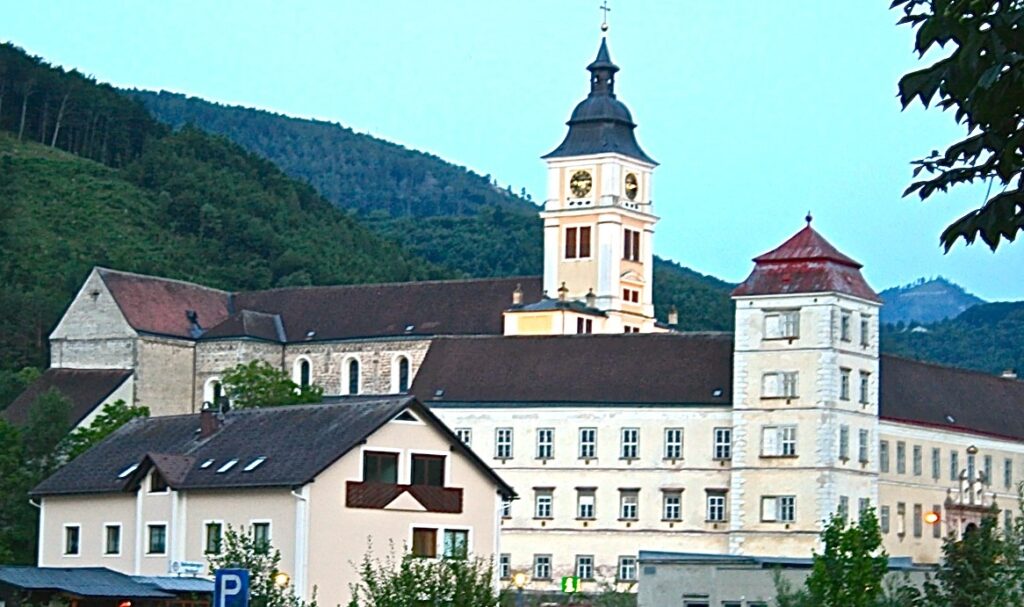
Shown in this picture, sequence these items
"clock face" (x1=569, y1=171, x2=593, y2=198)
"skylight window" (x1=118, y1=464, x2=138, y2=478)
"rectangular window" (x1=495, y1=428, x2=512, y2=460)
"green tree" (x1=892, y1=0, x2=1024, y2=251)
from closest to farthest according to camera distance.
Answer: "green tree" (x1=892, y1=0, x2=1024, y2=251)
"skylight window" (x1=118, y1=464, x2=138, y2=478)
"rectangular window" (x1=495, y1=428, x2=512, y2=460)
"clock face" (x1=569, y1=171, x2=593, y2=198)

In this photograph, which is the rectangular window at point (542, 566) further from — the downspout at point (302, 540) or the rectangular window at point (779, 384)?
the downspout at point (302, 540)

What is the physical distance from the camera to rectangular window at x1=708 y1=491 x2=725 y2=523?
317 feet

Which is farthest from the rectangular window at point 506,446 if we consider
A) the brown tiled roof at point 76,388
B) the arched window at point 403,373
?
the brown tiled roof at point 76,388

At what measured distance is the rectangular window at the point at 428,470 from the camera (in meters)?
60.8

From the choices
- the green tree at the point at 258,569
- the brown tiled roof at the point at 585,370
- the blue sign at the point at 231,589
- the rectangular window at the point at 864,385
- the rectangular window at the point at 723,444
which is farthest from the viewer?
the brown tiled roof at the point at 585,370

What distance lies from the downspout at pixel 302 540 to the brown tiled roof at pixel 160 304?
6915 centimetres

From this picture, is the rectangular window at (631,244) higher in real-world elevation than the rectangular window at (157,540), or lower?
higher

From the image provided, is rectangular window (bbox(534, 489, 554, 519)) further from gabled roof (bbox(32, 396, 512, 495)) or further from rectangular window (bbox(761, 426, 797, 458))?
gabled roof (bbox(32, 396, 512, 495))

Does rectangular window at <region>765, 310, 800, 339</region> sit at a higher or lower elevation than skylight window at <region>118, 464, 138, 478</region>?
higher

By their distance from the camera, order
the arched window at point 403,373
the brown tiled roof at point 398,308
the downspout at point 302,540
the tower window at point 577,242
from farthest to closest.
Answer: the tower window at point 577,242, the brown tiled roof at point 398,308, the arched window at point 403,373, the downspout at point 302,540

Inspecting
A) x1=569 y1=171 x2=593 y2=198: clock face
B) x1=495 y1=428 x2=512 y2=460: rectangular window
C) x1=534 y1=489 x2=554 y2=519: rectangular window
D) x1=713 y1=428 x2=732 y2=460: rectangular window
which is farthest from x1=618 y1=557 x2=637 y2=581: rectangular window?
x1=569 y1=171 x2=593 y2=198: clock face

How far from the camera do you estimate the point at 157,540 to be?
63469mm

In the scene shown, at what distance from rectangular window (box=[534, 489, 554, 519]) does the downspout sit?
41637 millimetres

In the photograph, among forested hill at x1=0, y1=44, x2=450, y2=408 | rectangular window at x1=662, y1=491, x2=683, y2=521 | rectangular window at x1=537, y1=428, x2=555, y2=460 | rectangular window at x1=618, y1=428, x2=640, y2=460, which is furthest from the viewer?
forested hill at x1=0, y1=44, x2=450, y2=408
